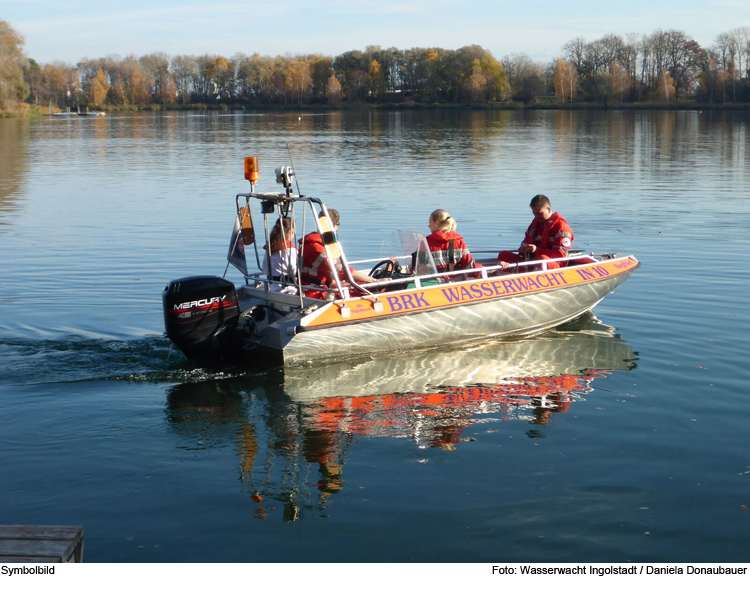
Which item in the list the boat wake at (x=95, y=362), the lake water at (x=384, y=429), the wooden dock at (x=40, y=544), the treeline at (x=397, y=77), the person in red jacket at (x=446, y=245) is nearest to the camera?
the wooden dock at (x=40, y=544)

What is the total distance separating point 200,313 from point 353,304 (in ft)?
4.80

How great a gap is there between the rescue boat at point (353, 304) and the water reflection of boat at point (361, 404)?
300mm

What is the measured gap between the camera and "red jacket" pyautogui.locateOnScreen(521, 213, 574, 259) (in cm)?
962

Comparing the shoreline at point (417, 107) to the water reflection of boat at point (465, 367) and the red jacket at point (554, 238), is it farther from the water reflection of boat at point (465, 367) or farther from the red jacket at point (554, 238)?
the water reflection of boat at point (465, 367)

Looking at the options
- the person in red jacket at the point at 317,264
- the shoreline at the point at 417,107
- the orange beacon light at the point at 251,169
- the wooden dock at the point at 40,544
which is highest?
the shoreline at the point at 417,107

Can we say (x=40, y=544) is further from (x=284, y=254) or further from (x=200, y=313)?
(x=284, y=254)

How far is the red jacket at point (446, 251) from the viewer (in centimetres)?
897

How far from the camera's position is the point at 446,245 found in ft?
29.4

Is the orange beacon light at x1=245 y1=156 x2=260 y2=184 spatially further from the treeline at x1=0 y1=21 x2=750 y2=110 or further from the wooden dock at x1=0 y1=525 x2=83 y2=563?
the treeline at x1=0 y1=21 x2=750 y2=110

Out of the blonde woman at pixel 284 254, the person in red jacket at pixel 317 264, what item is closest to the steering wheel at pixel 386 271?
the person in red jacket at pixel 317 264

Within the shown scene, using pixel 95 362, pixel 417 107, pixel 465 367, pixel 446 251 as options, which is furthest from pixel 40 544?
pixel 417 107

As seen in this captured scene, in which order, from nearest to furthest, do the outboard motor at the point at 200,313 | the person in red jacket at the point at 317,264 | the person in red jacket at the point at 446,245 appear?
the outboard motor at the point at 200,313 → the person in red jacket at the point at 317,264 → the person in red jacket at the point at 446,245

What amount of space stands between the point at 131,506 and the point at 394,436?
2121 millimetres

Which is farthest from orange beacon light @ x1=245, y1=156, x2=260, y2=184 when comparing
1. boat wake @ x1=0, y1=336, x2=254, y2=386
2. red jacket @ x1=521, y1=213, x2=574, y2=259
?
red jacket @ x1=521, y1=213, x2=574, y2=259
